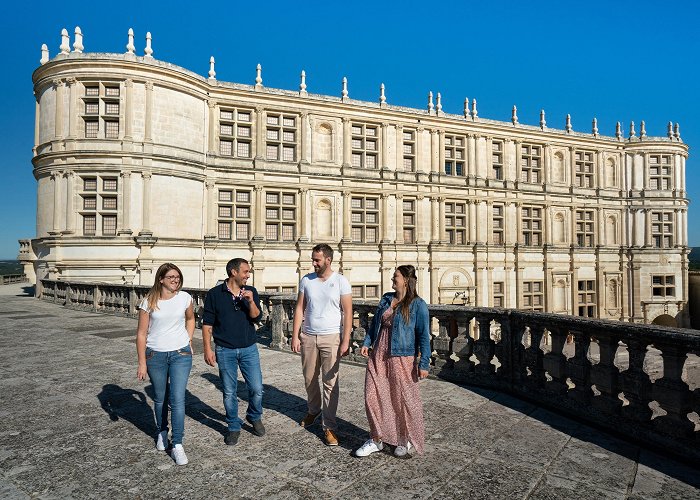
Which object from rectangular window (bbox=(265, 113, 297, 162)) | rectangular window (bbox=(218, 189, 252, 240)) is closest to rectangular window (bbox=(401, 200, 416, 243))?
rectangular window (bbox=(265, 113, 297, 162))

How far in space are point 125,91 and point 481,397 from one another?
61.5 feet

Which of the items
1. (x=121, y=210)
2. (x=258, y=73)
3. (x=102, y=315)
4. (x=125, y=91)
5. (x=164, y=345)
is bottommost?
(x=102, y=315)

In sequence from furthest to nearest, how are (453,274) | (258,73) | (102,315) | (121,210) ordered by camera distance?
(453,274)
(258,73)
(121,210)
(102,315)

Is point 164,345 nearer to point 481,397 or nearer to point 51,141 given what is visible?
point 481,397

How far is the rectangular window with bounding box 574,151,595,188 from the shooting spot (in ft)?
93.8

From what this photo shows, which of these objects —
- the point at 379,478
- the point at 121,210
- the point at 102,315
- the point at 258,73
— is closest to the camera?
the point at 379,478

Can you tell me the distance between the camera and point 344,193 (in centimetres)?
2239

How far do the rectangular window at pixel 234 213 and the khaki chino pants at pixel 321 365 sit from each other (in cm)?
1704

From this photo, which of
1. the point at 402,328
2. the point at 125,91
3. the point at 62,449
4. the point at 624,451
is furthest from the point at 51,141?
the point at 624,451

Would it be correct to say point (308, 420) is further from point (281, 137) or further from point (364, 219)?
point (281, 137)

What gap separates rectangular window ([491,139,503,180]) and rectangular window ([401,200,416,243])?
20.4 feet

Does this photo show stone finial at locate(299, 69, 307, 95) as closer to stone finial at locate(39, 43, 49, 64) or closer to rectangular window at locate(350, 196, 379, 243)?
rectangular window at locate(350, 196, 379, 243)

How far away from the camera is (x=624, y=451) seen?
376cm

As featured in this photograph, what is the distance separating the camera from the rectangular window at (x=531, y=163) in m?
27.1
